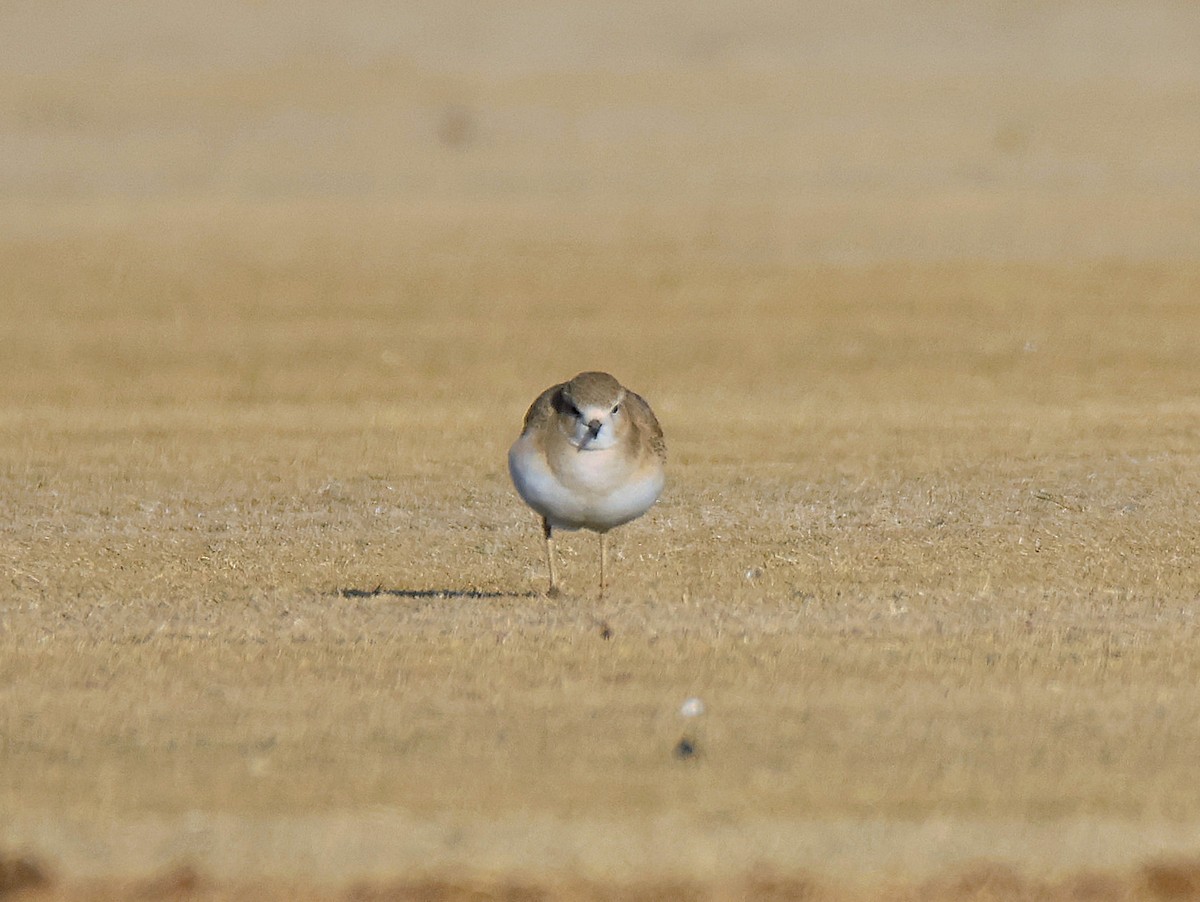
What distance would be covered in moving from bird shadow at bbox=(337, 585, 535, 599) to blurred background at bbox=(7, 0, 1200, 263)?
1398cm

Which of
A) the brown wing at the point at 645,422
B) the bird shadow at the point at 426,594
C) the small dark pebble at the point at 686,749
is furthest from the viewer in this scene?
the bird shadow at the point at 426,594

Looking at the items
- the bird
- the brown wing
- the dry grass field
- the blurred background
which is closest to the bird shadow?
the dry grass field

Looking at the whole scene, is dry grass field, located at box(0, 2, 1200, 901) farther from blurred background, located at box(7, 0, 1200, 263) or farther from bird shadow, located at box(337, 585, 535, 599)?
blurred background, located at box(7, 0, 1200, 263)

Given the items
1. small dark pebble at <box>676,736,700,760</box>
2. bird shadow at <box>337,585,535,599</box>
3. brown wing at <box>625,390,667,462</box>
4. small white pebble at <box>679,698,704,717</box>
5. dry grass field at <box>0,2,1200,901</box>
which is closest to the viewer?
dry grass field at <box>0,2,1200,901</box>

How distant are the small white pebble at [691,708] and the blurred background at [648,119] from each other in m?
16.6

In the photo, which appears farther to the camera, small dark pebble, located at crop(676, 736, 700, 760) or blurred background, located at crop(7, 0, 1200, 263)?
blurred background, located at crop(7, 0, 1200, 263)

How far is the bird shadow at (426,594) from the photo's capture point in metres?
9.51

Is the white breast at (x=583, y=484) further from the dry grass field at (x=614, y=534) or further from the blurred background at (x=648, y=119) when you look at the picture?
the blurred background at (x=648, y=119)

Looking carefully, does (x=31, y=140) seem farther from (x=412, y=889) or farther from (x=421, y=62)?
(x=412, y=889)

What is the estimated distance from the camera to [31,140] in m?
36.6

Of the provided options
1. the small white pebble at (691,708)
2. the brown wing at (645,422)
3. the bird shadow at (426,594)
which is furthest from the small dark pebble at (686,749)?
the bird shadow at (426,594)

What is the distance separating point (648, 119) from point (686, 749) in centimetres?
3353

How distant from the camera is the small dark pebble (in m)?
6.46

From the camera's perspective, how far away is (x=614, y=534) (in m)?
11.2
